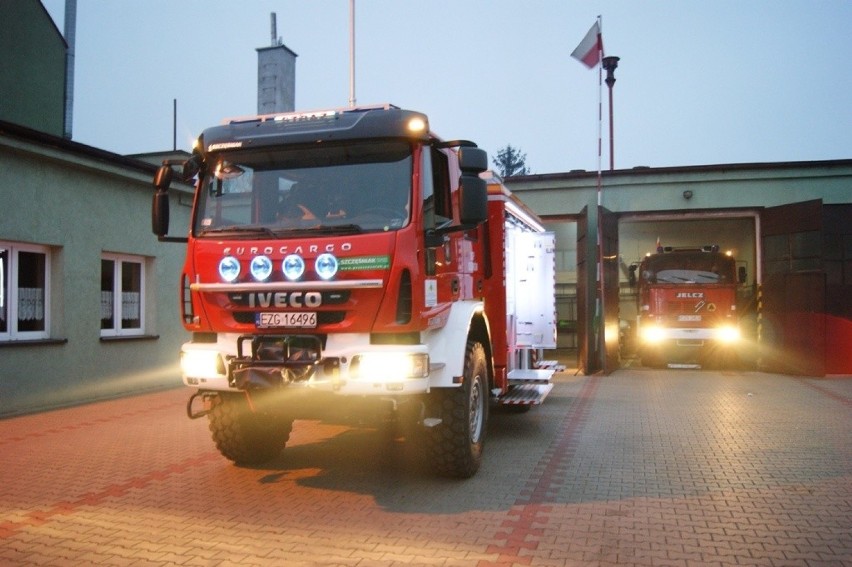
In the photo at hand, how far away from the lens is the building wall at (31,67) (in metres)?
19.1

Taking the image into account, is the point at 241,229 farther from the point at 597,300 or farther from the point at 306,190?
the point at 597,300

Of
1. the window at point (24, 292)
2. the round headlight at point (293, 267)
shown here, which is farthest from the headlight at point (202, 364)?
the window at point (24, 292)

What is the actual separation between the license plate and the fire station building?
615 centimetres

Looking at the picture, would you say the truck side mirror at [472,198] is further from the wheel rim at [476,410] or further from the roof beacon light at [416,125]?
the wheel rim at [476,410]

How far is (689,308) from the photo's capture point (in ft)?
60.0

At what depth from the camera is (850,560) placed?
4.60 metres

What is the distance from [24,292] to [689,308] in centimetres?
1415

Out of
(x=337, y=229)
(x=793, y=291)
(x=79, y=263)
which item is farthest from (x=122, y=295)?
(x=793, y=291)

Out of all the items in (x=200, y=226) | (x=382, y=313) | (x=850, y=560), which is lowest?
(x=850, y=560)

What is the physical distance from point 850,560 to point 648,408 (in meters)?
6.71

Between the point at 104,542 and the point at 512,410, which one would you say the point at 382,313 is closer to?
the point at 104,542

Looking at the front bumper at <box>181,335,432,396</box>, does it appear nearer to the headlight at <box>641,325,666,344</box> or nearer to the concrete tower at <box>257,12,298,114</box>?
the headlight at <box>641,325,666,344</box>

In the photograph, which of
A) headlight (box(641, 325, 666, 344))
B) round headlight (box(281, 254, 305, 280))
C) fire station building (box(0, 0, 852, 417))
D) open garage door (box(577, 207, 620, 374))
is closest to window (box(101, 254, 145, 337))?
fire station building (box(0, 0, 852, 417))

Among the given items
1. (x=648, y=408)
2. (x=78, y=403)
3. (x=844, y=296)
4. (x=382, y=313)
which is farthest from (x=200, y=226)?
(x=844, y=296)
